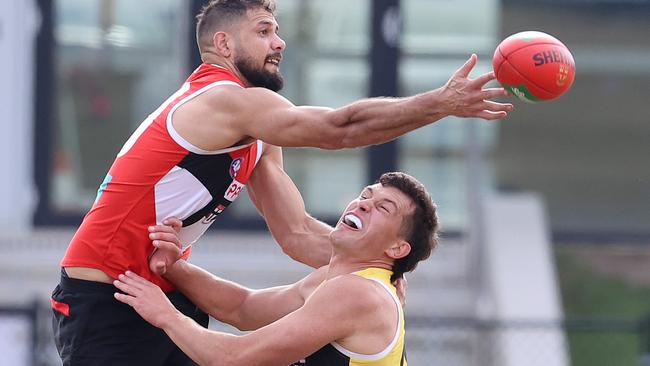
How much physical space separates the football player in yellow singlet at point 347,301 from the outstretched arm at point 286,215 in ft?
1.47

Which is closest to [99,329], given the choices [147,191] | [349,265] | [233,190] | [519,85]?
[147,191]

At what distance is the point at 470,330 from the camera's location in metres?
9.32

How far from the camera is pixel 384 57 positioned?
1047 centimetres

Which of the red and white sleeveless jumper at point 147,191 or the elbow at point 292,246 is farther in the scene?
the elbow at point 292,246

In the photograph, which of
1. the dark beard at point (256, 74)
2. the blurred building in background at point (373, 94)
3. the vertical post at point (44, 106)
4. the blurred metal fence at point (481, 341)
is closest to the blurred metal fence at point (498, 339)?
the blurred metal fence at point (481, 341)

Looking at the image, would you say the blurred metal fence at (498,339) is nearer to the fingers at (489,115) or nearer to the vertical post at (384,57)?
the vertical post at (384,57)

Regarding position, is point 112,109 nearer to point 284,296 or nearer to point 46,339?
point 46,339

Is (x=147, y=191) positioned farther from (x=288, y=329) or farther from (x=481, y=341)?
(x=481, y=341)

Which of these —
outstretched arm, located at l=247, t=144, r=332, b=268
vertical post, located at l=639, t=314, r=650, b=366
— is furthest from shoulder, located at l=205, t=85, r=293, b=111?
vertical post, located at l=639, t=314, r=650, b=366

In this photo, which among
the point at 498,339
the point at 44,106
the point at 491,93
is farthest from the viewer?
the point at 44,106

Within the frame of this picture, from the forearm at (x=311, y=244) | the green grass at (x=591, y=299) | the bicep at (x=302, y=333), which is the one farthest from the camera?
the green grass at (x=591, y=299)

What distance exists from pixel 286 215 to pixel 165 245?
89 centimetres

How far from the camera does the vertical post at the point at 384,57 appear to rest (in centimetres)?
1043

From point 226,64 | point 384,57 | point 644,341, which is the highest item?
point 226,64
